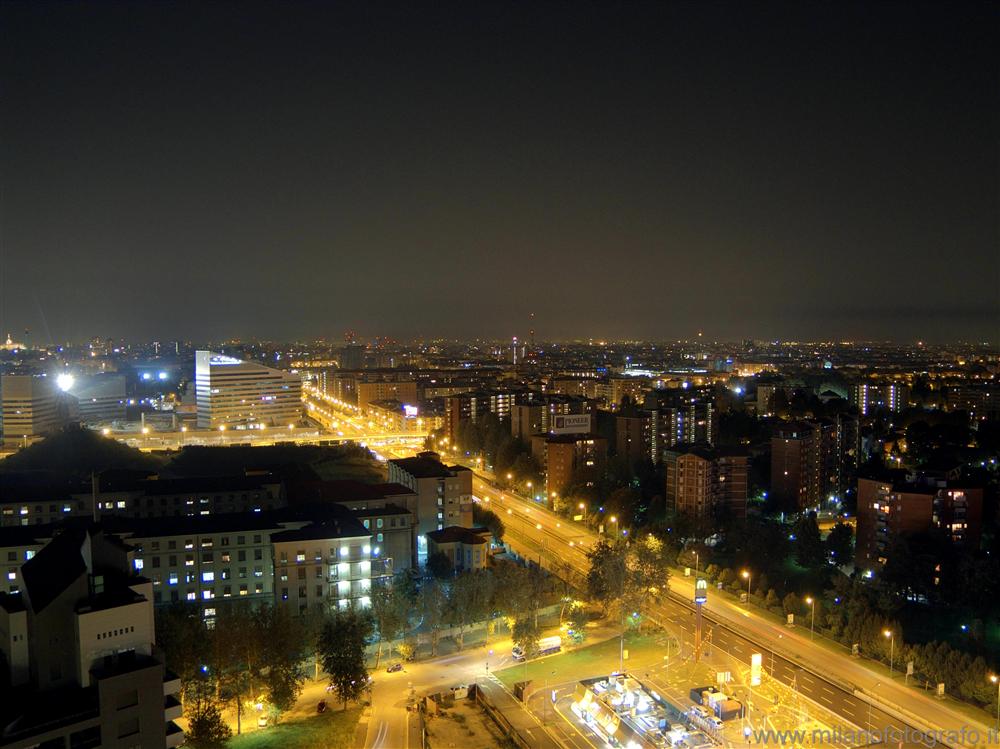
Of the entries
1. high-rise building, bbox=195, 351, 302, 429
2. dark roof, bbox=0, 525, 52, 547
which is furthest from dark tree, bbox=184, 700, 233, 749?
high-rise building, bbox=195, 351, 302, 429

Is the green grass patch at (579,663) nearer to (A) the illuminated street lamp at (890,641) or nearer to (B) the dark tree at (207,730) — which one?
(A) the illuminated street lamp at (890,641)

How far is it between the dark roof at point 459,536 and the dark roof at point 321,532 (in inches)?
77.1

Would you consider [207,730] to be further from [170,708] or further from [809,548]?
[809,548]

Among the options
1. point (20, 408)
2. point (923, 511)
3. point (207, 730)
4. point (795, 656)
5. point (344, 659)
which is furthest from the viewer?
point (20, 408)

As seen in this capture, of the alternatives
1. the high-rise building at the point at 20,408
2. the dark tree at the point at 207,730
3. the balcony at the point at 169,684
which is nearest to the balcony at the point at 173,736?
the balcony at the point at 169,684

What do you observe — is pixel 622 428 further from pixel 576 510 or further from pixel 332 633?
pixel 332 633

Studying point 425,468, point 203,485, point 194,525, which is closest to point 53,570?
point 194,525

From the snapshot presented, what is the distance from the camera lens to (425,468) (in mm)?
16125

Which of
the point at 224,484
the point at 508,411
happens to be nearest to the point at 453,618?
the point at 224,484

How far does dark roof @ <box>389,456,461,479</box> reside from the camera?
1552 cm

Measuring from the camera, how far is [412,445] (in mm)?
30328

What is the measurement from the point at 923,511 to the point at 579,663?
747cm

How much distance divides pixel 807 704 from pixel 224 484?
1235cm

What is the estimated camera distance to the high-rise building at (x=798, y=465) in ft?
60.2
